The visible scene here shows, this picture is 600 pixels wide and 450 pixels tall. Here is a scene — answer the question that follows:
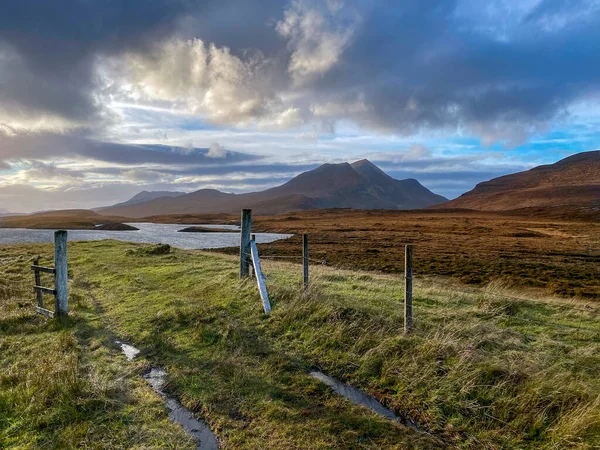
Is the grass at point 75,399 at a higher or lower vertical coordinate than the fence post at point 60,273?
lower

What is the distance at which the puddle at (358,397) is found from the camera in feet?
19.6

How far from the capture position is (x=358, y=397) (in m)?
6.63

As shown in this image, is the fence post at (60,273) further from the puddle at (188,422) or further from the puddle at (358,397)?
the puddle at (358,397)

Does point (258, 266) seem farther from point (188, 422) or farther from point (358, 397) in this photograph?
point (188, 422)

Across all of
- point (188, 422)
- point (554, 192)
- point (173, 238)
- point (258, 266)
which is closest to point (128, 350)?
point (188, 422)

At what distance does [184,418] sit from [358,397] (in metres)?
3.04

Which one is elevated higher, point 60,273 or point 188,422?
point 60,273

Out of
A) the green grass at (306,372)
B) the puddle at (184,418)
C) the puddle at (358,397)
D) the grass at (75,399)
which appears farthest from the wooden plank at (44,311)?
the puddle at (358,397)

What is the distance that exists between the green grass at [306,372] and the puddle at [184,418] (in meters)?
0.14

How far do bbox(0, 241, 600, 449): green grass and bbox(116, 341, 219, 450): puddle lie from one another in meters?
0.14

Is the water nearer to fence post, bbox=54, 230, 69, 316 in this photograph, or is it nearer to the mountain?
fence post, bbox=54, 230, 69, 316

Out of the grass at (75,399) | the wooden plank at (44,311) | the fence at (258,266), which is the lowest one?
the grass at (75,399)

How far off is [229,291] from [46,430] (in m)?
7.64

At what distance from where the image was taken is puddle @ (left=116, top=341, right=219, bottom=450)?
541 cm
